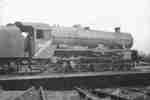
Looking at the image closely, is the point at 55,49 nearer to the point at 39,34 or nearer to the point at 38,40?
the point at 38,40

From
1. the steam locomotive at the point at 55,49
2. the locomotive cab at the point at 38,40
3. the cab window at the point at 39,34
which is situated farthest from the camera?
the cab window at the point at 39,34

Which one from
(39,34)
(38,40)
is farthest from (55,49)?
(39,34)

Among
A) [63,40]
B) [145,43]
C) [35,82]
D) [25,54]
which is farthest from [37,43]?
[145,43]

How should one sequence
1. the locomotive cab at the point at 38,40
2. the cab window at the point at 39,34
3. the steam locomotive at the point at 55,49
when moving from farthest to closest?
the cab window at the point at 39,34 → the locomotive cab at the point at 38,40 → the steam locomotive at the point at 55,49

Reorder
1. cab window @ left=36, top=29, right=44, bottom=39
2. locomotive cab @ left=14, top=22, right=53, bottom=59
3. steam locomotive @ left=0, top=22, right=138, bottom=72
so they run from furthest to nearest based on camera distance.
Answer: cab window @ left=36, top=29, right=44, bottom=39
locomotive cab @ left=14, top=22, right=53, bottom=59
steam locomotive @ left=0, top=22, right=138, bottom=72

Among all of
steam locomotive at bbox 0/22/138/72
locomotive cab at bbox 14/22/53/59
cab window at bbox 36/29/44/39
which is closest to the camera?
steam locomotive at bbox 0/22/138/72

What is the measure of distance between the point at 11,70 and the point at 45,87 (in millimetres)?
2406

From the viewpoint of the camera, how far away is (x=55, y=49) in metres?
7.68

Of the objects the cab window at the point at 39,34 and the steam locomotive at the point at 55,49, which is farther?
the cab window at the point at 39,34

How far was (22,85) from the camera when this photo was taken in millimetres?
5000

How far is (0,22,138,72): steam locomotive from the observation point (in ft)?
22.3

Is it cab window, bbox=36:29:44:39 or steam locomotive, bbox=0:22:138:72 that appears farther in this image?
cab window, bbox=36:29:44:39

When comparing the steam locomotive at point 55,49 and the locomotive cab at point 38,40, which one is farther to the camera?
the locomotive cab at point 38,40

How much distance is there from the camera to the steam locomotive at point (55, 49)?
6.80 meters
